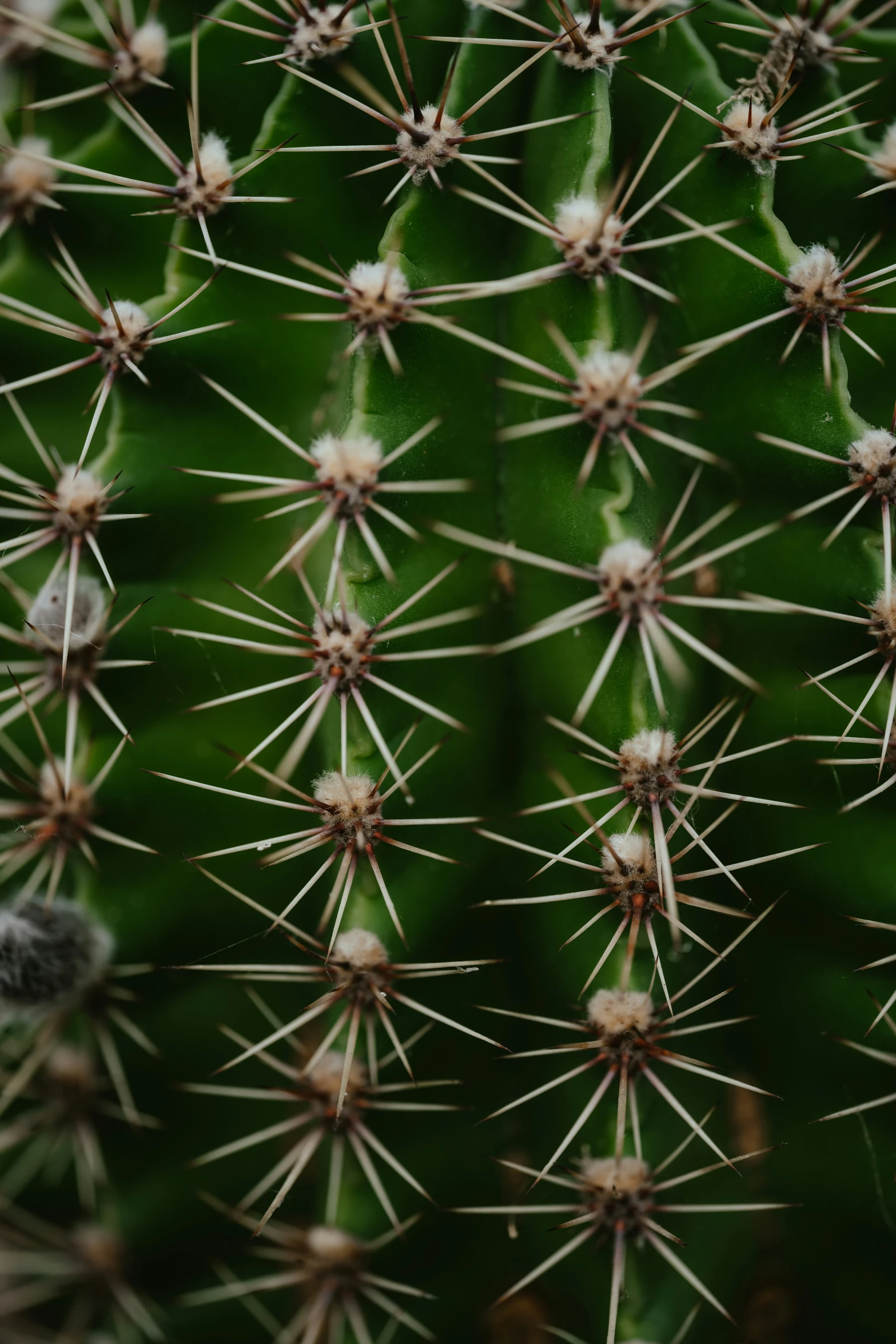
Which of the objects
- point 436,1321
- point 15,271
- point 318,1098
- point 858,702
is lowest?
point 436,1321

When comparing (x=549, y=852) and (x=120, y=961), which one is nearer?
(x=549, y=852)

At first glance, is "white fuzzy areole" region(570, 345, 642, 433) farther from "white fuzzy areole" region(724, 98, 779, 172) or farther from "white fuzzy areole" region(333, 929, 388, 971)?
"white fuzzy areole" region(333, 929, 388, 971)

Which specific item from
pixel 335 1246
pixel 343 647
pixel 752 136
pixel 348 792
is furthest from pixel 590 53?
pixel 335 1246

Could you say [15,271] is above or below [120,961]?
above

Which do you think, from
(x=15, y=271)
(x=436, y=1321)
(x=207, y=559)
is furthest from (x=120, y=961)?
(x=15, y=271)

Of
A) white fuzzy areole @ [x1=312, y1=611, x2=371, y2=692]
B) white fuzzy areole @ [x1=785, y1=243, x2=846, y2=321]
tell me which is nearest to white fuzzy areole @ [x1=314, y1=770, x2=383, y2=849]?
white fuzzy areole @ [x1=312, y1=611, x2=371, y2=692]

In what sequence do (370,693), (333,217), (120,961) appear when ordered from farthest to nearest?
(120,961), (333,217), (370,693)

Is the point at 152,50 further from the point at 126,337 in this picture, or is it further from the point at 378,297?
the point at 378,297

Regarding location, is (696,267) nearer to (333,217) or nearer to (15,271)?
(333,217)
